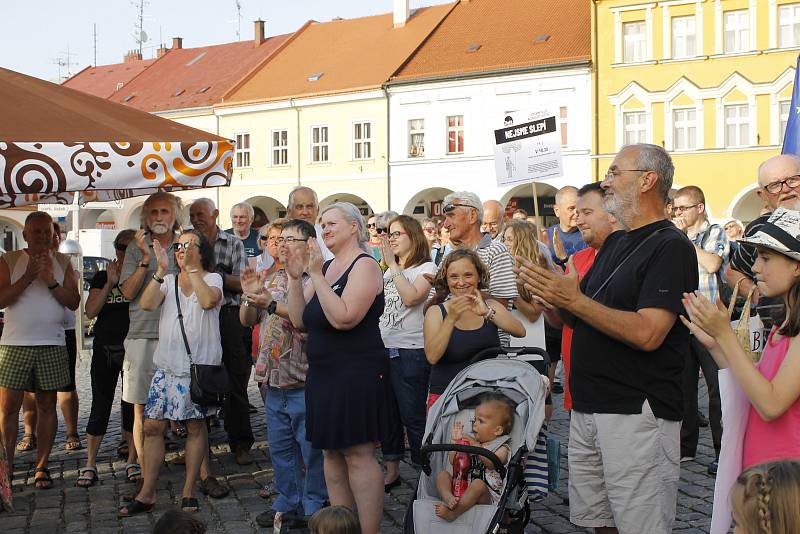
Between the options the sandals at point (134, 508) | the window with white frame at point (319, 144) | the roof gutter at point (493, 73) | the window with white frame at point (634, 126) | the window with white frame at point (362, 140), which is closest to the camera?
the sandals at point (134, 508)

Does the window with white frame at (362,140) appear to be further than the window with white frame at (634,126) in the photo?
Yes

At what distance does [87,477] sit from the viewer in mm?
7402

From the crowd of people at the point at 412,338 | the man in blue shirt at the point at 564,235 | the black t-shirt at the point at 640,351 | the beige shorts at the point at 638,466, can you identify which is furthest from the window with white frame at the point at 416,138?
the beige shorts at the point at 638,466

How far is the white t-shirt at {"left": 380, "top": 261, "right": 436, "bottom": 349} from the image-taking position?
23.8 ft

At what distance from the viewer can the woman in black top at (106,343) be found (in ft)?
25.1

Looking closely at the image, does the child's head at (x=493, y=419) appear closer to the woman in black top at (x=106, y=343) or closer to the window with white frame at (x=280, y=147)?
the woman in black top at (x=106, y=343)

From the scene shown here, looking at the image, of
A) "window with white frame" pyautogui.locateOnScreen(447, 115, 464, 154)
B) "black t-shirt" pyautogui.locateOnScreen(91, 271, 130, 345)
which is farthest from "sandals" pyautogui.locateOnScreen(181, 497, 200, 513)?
"window with white frame" pyautogui.locateOnScreen(447, 115, 464, 154)

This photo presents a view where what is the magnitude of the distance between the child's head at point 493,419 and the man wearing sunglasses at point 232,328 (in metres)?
3.44

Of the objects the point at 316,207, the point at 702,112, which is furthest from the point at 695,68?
the point at 316,207

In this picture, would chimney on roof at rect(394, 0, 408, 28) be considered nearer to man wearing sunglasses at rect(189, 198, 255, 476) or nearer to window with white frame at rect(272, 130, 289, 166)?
window with white frame at rect(272, 130, 289, 166)

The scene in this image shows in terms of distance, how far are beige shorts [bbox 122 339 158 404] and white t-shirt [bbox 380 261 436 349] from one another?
5.60ft

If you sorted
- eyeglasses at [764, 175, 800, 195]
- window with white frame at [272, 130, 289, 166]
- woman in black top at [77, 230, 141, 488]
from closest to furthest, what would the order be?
eyeglasses at [764, 175, 800, 195], woman in black top at [77, 230, 141, 488], window with white frame at [272, 130, 289, 166]

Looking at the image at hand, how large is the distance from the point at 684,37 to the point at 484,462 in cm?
3436

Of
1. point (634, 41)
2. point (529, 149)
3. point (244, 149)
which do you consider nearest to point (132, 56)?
point (244, 149)
